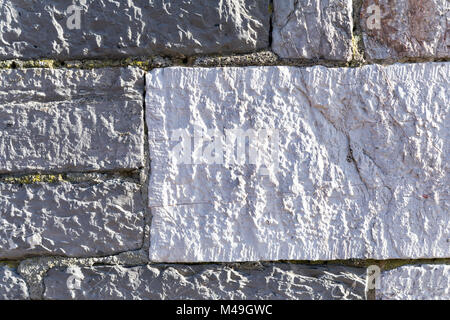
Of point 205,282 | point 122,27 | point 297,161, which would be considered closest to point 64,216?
point 205,282

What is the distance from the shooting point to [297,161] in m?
1.36

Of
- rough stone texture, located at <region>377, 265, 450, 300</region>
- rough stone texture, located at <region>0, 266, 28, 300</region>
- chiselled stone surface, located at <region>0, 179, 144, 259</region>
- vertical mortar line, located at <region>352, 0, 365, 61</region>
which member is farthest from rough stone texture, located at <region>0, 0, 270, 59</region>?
rough stone texture, located at <region>377, 265, 450, 300</region>

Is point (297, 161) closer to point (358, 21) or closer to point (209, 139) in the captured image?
A: point (209, 139)

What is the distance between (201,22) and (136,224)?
622 millimetres

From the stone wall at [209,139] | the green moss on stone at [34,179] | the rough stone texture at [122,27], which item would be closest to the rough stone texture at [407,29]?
the stone wall at [209,139]

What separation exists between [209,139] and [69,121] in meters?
0.41

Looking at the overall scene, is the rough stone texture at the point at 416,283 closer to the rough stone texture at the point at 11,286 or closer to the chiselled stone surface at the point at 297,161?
the chiselled stone surface at the point at 297,161

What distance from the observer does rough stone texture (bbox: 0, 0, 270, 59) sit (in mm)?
1344

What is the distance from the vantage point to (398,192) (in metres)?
1.37

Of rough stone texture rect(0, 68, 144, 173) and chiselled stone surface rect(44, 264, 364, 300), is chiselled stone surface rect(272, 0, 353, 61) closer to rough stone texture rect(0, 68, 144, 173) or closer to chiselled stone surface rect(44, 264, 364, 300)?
rough stone texture rect(0, 68, 144, 173)

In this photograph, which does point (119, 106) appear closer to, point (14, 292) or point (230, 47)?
point (230, 47)

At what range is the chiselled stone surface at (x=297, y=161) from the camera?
135cm
